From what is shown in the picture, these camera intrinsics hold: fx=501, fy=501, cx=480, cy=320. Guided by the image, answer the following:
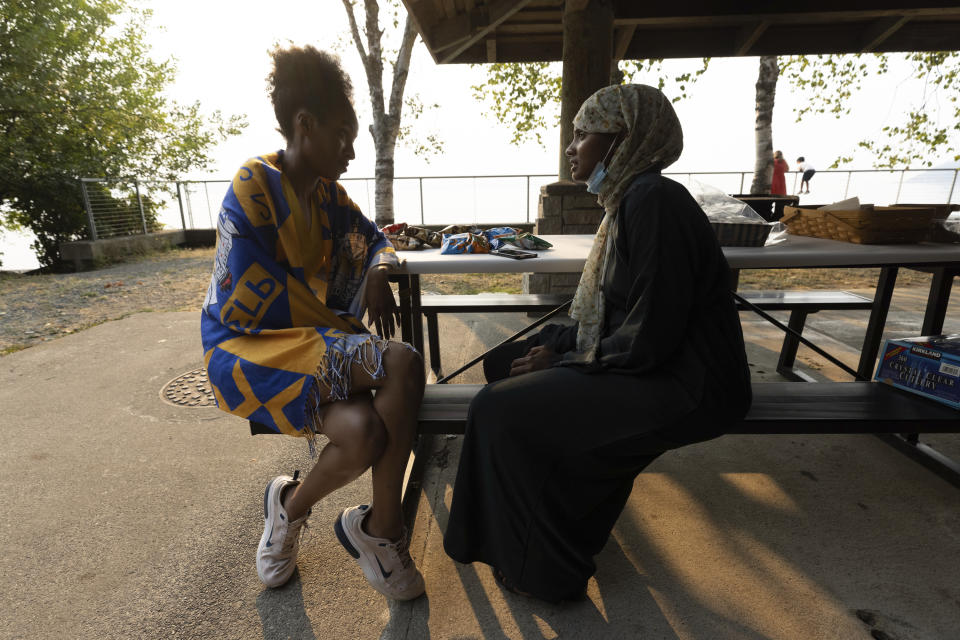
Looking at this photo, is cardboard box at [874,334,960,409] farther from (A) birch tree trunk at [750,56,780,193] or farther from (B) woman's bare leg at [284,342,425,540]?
(A) birch tree trunk at [750,56,780,193]

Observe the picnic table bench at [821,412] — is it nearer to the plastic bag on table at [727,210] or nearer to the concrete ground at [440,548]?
the concrete ground at [440,548]

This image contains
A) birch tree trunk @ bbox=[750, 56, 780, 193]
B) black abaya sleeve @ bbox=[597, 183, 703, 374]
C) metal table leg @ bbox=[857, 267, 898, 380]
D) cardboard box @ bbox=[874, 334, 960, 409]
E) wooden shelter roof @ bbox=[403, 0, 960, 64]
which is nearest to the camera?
black abaya sleeve @ bbox=[597, 183, 703, 374]

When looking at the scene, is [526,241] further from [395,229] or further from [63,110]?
[63,110]

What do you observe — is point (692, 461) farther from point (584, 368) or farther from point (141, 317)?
point (141, 317)

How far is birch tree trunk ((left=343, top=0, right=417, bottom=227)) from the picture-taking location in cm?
963

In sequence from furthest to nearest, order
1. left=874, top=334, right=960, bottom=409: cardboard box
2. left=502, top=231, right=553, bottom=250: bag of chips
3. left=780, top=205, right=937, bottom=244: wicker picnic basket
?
1. left=502, top=231, right=553, bottom=250: bag of chips
2. left=780, top=205, right=937, bottom=244: wicker picnic basket
3. left=874, top=334, right=960, bottom=409: cardboard box

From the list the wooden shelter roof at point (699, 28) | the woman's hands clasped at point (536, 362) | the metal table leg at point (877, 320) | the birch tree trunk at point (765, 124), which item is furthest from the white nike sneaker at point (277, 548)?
the birch tree trunk at point (765, 124)

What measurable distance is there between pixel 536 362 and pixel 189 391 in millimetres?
2973

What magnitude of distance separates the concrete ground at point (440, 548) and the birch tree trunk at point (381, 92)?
8478 millimetres

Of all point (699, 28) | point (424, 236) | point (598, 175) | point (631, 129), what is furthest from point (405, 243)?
point (699, 28)

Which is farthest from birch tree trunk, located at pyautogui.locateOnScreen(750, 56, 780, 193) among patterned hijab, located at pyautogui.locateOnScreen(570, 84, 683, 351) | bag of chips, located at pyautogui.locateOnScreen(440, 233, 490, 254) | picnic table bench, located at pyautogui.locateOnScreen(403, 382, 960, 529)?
patterned hijab, located at pyautogui.locateOnScreen(570, 84, 683, 351)

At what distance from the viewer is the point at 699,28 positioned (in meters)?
5.29

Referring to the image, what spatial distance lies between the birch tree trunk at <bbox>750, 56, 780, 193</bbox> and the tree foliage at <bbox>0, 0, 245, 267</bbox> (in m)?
13.6

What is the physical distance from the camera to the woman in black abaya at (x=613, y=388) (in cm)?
152
